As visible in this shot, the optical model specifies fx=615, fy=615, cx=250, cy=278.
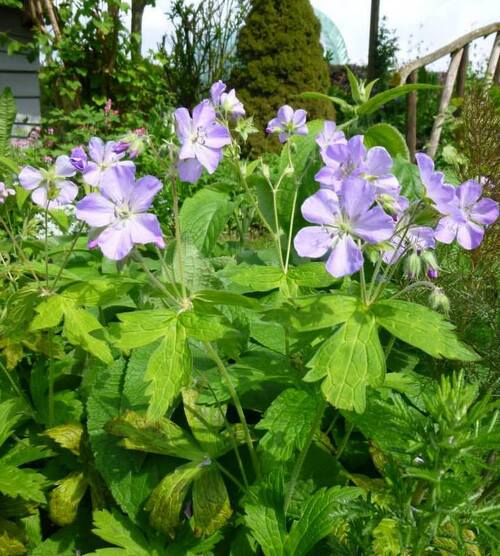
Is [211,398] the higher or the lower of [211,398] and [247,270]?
the lower

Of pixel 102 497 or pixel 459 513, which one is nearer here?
pixel 459 513

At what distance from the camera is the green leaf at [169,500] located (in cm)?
141

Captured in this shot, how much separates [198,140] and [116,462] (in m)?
0.83

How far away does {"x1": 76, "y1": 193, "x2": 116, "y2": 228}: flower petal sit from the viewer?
3.85 ft

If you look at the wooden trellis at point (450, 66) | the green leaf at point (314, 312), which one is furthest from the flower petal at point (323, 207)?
the wooden trellis at point (450, 66)

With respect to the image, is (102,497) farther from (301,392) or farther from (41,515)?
(301,392)

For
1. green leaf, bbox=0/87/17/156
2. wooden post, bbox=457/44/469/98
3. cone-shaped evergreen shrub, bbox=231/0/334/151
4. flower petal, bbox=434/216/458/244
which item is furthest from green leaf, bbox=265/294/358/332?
cone-shaped evergreen shrub, bbox=231/0/334/151

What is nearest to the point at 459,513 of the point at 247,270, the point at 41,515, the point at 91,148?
the point at 247,270

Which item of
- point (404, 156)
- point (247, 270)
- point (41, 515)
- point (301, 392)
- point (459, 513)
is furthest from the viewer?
point (404, 156)

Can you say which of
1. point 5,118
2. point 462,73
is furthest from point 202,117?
point 462,73

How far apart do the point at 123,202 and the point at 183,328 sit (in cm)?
27

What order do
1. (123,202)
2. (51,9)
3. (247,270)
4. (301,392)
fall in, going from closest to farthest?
(123,202)
(301,392)
(247,270)
(51,9)

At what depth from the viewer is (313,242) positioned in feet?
3.84

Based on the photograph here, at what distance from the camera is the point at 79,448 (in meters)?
1.62
